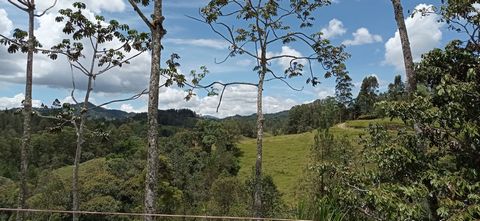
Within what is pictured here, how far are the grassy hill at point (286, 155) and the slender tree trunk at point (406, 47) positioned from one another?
1426 inches

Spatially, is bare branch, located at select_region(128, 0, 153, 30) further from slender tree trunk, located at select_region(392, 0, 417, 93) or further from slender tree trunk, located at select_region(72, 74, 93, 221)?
slender tree trunk, located at select_region(72, 74, 93, 221)

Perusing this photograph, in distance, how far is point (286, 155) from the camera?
55.1 metres

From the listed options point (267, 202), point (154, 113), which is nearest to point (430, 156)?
point (154, 113)

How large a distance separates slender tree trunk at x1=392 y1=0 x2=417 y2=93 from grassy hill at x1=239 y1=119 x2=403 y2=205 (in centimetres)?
3623

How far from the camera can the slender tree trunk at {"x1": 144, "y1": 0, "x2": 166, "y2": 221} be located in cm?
579

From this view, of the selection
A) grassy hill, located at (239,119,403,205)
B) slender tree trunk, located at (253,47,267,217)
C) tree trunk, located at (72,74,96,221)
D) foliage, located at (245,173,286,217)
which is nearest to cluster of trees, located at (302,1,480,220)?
slender tree trunk, located at (253,47,267,217)

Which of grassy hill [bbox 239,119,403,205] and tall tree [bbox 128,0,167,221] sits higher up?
tall tree [bbox 128,0,167,221]

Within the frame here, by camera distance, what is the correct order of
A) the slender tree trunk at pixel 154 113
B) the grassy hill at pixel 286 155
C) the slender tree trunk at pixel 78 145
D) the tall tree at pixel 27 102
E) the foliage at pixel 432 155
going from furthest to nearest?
the grassy hill at pixel 286 155 < the slender tree trunk at pixel 78 145 < the tall tree at pixel 27 102 < the slender tree trunk at pixel 154 113 < the foliage at pixel 432 155

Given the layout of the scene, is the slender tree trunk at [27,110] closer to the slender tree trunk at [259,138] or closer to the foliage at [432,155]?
the slender tree trunk at [259,138]

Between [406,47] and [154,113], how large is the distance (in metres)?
3.25

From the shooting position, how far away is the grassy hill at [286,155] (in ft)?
154

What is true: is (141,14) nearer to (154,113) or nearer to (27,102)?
(154,113)

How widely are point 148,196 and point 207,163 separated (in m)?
35.8

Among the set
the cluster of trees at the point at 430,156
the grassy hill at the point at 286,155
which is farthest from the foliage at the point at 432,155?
the grassy hill at the point at 286,155
